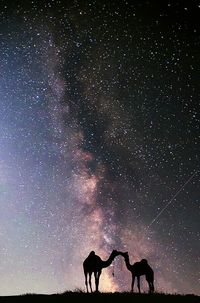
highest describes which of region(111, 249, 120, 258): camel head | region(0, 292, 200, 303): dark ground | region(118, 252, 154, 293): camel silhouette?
region(111, 249, 120, 258): camel head

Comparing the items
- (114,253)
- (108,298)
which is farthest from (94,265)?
(108,298)

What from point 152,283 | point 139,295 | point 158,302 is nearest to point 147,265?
point 152,283

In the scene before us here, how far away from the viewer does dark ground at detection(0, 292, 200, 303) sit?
19094mm

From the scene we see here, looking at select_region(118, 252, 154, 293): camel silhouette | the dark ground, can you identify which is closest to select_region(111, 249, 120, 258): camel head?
select_region(118, 252, 154, 293): camel silhouette

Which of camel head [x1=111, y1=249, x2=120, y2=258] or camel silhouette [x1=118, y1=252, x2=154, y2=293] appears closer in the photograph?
camel silhouette [x1=118, y1=252, x2=154, y2=293]

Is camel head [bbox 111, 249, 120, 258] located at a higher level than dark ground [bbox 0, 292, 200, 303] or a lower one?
higher

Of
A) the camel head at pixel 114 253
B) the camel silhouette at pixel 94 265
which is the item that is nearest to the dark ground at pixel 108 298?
the camel silhouette at pixel 94 265

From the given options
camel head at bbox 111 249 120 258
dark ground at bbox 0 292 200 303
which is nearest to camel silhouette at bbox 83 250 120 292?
camel head at bbox 111 249 120 258

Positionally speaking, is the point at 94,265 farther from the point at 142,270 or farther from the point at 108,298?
the point at 108,298

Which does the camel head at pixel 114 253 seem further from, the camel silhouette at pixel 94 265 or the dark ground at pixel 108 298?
the dark ground at pixel 108 298

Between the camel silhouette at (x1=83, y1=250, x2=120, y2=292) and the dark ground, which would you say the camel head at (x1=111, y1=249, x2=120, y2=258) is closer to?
the camel silhouette at (x1=83, y1=250, x2=120, y2=292)

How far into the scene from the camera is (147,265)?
25.4 meters

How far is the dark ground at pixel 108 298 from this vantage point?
19.1 meters

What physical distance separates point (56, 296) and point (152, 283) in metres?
6.64
